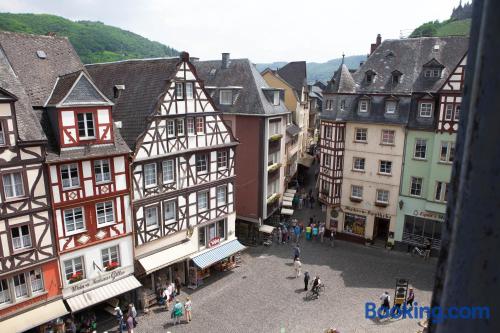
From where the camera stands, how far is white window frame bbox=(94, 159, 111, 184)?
20.3 metres

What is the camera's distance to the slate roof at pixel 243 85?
3331 cm

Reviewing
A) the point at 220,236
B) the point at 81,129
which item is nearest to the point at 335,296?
the point at 220,236

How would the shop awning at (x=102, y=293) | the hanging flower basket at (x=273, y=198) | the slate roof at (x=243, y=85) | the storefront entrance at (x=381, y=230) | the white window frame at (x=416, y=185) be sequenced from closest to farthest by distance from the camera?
the shop awning at (x=102, y=293)
the white window frame at (x=416, y=185)
the slate roof at (x=243, y=85)
the storefront entrance at (x=381, y=230)
the hanging flower basket at (x=273, y=198)

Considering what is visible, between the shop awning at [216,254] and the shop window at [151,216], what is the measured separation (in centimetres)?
420

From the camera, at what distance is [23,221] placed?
18000 mm

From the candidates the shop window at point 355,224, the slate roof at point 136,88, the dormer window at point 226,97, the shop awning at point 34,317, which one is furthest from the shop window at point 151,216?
the shop window at point 355,224

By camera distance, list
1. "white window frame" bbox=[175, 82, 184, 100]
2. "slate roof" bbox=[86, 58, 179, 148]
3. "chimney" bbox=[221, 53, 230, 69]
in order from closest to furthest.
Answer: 1. "slate roof" bbox=[86, 58, 179, 148]
2. "white window frame" bbox=[175, 82, 184, 100]
3. "chimney" bbox=[221, 53, 230, 69]

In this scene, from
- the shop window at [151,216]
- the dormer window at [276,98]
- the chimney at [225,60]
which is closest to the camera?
the shop window at [151,216]

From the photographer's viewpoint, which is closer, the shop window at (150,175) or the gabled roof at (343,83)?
the shop window at (150,175)

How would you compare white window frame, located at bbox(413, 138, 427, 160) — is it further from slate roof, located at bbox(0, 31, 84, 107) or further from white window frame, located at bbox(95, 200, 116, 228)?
slate roof, located at bbox(0, 31, 84, 107)

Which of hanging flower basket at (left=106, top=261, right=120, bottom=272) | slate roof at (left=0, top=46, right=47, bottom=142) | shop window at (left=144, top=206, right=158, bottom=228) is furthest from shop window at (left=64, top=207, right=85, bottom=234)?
slate roof at (left=0, top=46, right=47, bottom=142)

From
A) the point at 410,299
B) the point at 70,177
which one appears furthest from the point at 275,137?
the point at 70,177

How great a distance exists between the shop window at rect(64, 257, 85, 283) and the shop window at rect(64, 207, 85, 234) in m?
1.67

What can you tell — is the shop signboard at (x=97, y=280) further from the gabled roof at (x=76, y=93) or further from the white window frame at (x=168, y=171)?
the gabled roof at (x=76, y=93)
